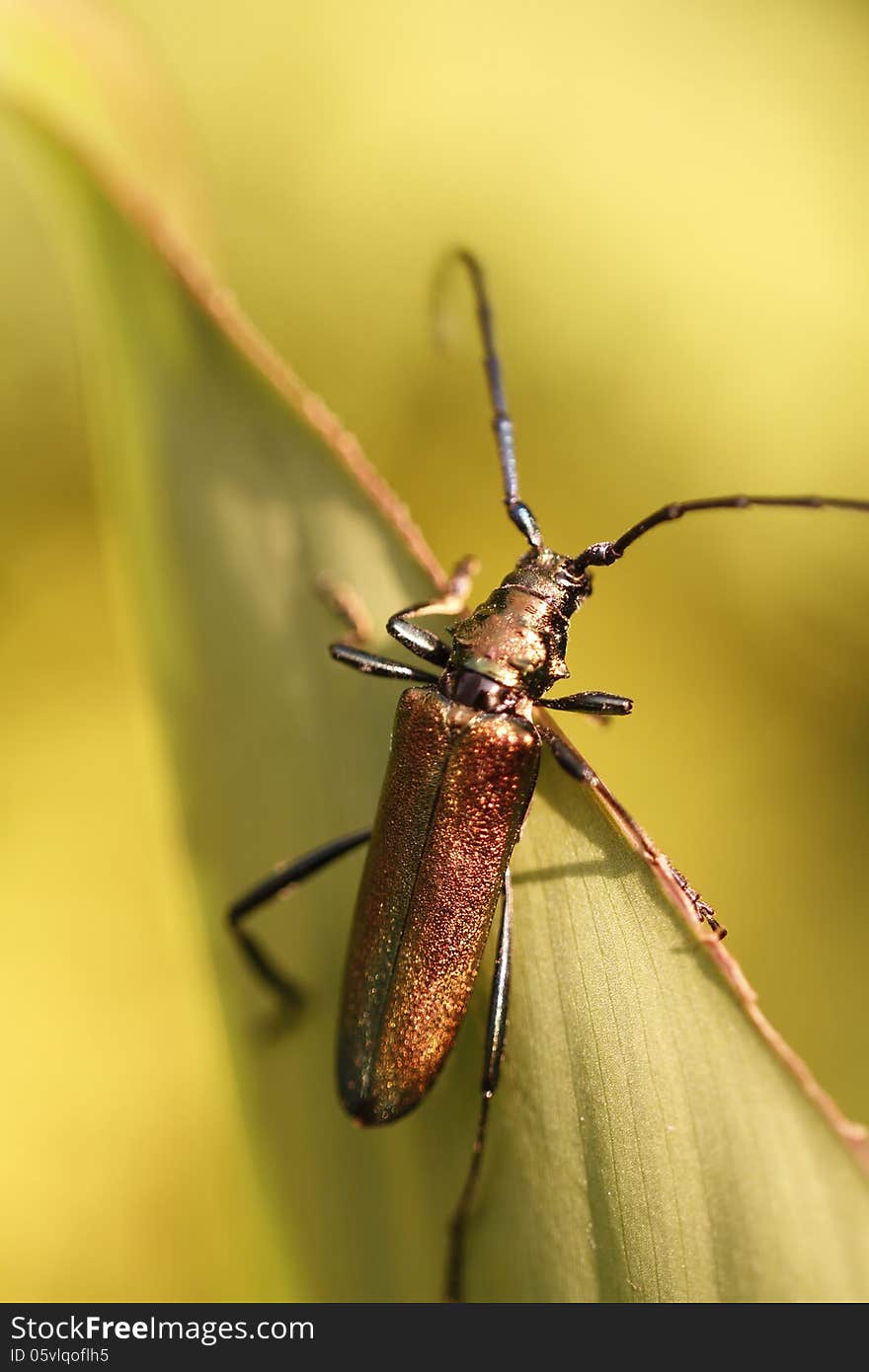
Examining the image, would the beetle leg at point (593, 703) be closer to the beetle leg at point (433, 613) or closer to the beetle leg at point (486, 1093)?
the beetle leg at point (433, 613)

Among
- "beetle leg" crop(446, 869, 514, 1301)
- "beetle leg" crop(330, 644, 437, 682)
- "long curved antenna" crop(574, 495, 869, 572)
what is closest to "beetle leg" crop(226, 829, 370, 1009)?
"beetle leg" crop(330, 644, 437, 682)

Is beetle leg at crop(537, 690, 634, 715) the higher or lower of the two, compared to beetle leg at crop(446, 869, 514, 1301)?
higher

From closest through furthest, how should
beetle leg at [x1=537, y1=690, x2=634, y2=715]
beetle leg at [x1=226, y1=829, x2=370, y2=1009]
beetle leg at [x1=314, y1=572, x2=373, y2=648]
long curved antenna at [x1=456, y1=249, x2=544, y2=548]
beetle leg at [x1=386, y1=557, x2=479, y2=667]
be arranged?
1. beetle leg at [x1=386, y1=557, x2=479, y2=667]
2. beetle leg at [x1=314, y1=572, x2=373, y2=648]
3. beetle leg at [x1=226, y1=829, x2=370, y2=1009]
4. beetle leg at [x1=537, y1=690, x2=634, y2=715]
5. long curved antenna at [x1=456, y1=249, x2=544, y2=548]

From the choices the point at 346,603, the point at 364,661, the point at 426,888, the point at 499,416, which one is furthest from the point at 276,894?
the point at 499,416

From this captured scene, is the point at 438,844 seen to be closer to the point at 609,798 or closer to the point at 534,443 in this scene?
the point at 609,798

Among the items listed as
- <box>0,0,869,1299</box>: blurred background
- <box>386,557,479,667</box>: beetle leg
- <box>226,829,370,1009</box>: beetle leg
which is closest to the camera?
<box>386,557,479,667</box>: beetle leg

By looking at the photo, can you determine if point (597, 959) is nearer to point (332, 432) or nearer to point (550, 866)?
point (550, 866)

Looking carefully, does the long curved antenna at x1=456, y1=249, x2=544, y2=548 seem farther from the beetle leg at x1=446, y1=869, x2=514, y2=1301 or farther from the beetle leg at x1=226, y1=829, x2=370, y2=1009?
the beetle leg at x1=446, y1=869, x2=514, y2=1301
